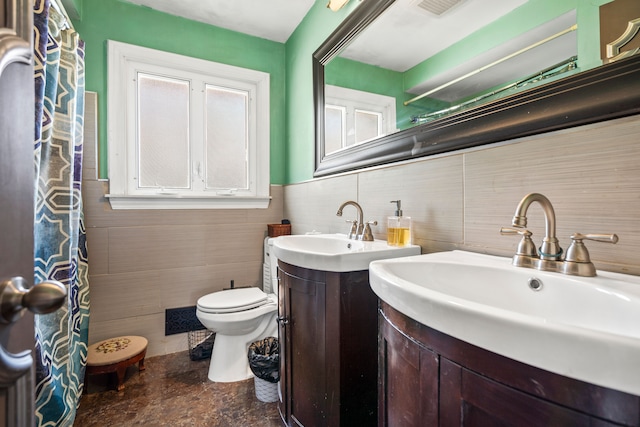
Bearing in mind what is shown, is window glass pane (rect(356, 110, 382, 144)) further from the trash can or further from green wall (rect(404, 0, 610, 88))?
the trash can

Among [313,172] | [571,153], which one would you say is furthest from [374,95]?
[571,153]

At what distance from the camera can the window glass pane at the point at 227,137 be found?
217cm

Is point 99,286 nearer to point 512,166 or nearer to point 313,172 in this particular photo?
point 313,172

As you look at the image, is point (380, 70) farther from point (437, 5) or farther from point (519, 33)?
point (519, 33)

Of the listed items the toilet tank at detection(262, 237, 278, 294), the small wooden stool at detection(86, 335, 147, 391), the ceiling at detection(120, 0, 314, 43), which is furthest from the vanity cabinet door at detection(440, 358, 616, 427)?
the ceiling at detection(120, 0, 314, 43)

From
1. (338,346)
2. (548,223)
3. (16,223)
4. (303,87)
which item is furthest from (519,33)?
(303,87)

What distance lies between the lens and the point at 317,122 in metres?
1.88

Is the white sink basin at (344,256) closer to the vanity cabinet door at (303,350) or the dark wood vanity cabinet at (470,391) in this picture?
the vanity cabinet door at (303,350)

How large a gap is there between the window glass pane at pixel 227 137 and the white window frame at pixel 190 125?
53 millimetres

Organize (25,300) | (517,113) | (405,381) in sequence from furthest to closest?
1. (517,113)
2. (405,381)
3. (25,300)

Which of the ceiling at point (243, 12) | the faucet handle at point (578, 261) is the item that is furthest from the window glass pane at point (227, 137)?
the faucet handle at point (578, 261)

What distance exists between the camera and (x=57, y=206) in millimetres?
1282

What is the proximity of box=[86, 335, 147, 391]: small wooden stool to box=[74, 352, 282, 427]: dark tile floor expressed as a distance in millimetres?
109

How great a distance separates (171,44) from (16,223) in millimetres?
2132
